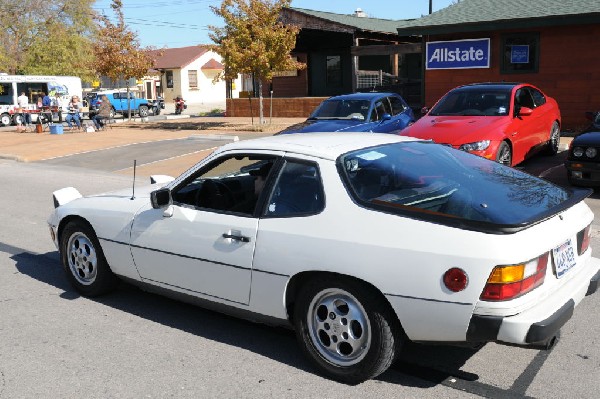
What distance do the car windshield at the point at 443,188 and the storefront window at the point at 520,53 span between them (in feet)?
49.0

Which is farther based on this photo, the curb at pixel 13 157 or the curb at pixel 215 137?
the curb at pixel 215 137

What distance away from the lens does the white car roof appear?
160 inches

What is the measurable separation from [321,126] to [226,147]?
8.11m

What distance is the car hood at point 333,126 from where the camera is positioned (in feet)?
40.5

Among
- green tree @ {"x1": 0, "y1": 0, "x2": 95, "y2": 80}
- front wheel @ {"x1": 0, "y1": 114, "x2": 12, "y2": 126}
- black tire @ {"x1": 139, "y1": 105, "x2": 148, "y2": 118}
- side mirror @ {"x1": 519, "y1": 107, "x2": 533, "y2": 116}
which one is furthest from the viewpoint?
green tree @ {"x1": 0, "y1": 0, "x2": 95, "y2": 80}

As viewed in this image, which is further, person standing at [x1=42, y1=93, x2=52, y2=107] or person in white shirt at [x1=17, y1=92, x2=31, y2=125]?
person standing at [x1=42, y1=93, x2=52, y2=107]

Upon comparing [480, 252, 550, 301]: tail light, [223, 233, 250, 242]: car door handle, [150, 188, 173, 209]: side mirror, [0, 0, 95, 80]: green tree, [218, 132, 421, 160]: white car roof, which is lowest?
[480, 252, 550, 301]: tail light

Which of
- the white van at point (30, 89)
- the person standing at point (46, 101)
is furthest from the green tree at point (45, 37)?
the person standing at point (46, 101)

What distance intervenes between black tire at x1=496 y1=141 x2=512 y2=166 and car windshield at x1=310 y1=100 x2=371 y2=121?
3.47m

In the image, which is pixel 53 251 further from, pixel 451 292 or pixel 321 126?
pixel 321 126

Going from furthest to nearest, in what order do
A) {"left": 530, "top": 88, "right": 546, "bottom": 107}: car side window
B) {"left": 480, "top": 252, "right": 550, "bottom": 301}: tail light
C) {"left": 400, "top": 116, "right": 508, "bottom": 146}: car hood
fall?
{"left": 530, "top": 88, "right": 546, "bottom": 107}: car side window → {"left": 400, "top": 116, "right": 508, "bottom": 146}: car hood → {"left": 480, "top": 252, "right": 550, "bottom": 301}: tail light

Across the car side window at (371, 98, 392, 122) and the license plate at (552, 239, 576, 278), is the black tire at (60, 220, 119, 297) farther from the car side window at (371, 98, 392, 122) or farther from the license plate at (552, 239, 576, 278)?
the car side window at (371, 98, 392, 122)

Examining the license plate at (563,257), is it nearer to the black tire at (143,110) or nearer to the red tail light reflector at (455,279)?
the red tail light reflector at (455,279)

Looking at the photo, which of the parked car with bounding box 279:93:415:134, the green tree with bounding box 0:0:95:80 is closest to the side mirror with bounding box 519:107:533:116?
the parked car with bounding box 279:93:415:134
